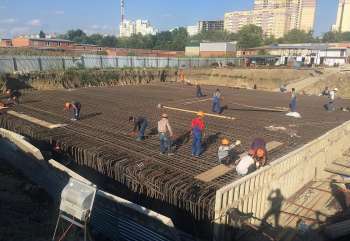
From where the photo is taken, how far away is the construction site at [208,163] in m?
6.62

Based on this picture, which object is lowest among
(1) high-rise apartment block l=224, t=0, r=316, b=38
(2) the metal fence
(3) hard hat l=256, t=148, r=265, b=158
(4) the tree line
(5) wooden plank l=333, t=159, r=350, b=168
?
(5) wooden plank l=333, t=159, r=350, b=168

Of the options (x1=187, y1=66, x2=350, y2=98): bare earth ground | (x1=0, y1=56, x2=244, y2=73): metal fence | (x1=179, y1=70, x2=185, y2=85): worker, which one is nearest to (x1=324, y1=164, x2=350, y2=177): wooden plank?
(x1=187, y1=66, x2=350, y2=98): bare earth ground

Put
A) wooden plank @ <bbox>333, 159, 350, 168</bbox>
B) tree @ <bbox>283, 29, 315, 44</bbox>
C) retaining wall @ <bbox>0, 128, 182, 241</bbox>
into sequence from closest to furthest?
1. retaining wall @ <bbox>0, 128, 182, 241</bbox>
2. wooden plank @ <bbox>333, 159, 350, 168</bbox>
3. tree @ <bbox>283, 29, 315, 44</bbox>

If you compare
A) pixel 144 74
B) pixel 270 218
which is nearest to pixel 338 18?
pixel 144 74

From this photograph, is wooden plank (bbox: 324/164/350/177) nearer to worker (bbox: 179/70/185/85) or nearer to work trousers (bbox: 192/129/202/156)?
work trousers (bbox: 192/129/202/156)

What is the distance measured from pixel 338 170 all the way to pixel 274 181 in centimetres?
514

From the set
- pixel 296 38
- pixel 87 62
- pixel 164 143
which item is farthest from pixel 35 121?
pixel 296 38

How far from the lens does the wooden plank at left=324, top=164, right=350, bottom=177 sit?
10.9 metres

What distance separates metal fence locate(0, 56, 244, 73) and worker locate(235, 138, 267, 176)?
20.9 metres

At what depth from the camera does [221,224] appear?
235 inches

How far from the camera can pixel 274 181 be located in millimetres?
7633

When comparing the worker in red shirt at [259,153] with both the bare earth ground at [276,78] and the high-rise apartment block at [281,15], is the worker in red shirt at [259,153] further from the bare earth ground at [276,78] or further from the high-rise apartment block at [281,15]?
the high-rise apartment block at [281,15]

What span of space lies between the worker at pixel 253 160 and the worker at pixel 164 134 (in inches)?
88.4

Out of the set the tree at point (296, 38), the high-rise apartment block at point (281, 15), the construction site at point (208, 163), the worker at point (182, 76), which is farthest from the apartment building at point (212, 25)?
the construction site at point (208, 163)
